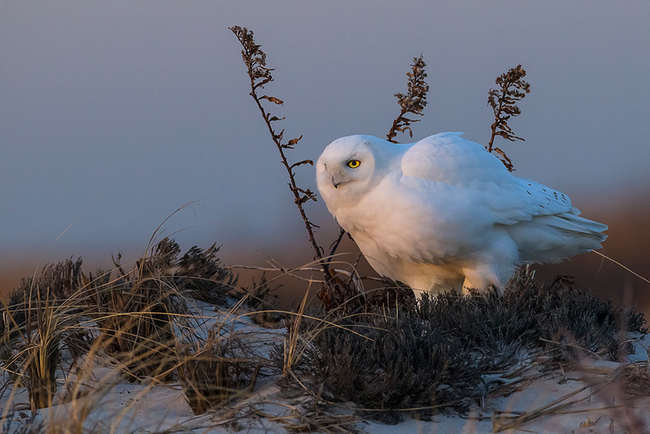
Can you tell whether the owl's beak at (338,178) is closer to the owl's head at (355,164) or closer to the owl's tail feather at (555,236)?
the owl's head at (355,164)

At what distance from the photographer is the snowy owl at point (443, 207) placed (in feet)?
15.8

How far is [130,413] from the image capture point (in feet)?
10.6

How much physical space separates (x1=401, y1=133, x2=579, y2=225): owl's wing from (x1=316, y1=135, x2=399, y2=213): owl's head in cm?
18

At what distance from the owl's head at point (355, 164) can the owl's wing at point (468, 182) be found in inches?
7.2

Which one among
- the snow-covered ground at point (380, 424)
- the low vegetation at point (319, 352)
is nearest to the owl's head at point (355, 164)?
the low vegetation at point (319, 352)

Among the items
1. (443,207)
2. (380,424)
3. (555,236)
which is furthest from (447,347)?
(555,236)

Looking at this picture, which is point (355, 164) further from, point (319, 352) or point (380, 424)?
point (380, 424)

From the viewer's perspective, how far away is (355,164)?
4973mm

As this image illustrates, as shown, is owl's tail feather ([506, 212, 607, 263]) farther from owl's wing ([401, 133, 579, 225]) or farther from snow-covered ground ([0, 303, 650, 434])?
snow-covered ground ([0, 303, 650, 434])

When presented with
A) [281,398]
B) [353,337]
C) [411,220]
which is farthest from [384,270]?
[281,398]

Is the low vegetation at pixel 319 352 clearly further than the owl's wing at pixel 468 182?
No

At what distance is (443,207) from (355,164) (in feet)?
2.46

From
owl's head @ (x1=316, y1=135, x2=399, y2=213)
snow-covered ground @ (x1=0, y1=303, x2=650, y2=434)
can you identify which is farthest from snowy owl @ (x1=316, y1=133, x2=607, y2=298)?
snow-covered ground @ (x1=0, y1=303, x2=650, y2=434)

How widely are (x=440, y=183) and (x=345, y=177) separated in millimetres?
726
